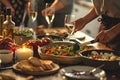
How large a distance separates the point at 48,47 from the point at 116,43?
760 mm

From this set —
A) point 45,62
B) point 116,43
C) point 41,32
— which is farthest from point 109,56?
point 41,32

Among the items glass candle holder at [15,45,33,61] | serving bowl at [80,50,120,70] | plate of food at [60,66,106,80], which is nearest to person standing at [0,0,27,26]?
glass candle holder at [15,45,33,61]

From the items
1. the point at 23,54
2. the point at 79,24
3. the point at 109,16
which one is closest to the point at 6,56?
the point at 23,54

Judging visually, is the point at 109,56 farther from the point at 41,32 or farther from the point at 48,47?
the point at 41,32

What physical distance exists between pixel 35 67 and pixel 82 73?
28 cm

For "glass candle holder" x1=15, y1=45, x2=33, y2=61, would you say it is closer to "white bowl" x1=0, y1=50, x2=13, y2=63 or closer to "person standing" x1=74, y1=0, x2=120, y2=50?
"white bowl" x1=0, y1=50, x2=13, y2=63

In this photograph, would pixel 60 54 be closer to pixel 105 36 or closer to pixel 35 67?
pixel 35 67

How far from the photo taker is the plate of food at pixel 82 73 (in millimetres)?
1760

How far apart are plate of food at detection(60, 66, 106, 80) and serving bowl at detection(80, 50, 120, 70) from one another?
0.26 feet

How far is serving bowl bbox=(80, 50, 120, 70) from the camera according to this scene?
77.6 inches

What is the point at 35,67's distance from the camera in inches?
75.9

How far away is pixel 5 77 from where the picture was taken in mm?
1811

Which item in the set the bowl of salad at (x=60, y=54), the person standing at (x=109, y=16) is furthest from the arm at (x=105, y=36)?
the bowl of salad at (x=60, y=54)

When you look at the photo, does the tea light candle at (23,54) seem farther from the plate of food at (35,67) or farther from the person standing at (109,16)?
the person standing at (109,16)
